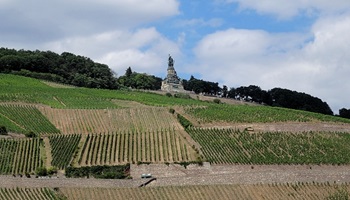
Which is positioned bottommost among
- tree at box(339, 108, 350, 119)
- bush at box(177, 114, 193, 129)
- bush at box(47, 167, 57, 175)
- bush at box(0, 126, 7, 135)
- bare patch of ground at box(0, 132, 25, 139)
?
bush at box(47, 167, 57, 175)

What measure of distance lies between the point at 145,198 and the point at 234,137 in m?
22.7

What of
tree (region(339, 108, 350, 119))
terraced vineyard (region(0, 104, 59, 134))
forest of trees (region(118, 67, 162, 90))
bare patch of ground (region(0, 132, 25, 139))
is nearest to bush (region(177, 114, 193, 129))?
terraced vineyard (region(0, 104, 59, 134))

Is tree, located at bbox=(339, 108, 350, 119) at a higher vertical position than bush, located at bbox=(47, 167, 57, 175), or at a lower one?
higher

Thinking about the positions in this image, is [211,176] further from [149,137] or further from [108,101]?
[108,101]

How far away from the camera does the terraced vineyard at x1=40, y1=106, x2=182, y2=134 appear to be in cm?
7275

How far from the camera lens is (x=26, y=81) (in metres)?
102

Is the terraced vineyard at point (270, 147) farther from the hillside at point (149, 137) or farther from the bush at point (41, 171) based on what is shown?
the bush at point (41, 171)

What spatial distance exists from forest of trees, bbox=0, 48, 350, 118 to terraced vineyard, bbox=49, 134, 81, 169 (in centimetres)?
4572

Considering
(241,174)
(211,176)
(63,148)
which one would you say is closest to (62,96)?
(63,148)

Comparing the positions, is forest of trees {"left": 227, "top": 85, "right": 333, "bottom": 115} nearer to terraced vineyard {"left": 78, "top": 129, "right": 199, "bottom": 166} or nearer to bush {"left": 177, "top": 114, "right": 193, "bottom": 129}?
bush {"left": 177, "top": 114, "right": 193, "bottom": 129}

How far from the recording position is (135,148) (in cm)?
6525

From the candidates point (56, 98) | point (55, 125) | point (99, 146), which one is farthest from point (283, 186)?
point (56, 98)

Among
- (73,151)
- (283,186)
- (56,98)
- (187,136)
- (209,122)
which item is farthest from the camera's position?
(56,98)

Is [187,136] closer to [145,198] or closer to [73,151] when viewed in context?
[73,151]
